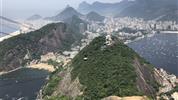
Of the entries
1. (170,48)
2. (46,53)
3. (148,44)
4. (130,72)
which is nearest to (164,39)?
(148,44)

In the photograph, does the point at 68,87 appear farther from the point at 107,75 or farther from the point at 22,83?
the point at 22,83

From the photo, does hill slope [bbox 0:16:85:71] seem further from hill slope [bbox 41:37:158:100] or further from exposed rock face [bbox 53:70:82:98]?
exposed rock face [bbox 53:70:82:98]

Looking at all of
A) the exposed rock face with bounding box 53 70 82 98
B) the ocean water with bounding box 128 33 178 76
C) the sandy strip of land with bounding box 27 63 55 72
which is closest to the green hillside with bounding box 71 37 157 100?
the exposed rock face with bounding box 53 70 82 98

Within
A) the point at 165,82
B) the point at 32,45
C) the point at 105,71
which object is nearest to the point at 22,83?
the point at 105,71

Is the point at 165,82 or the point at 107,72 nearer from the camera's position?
the point at 107,72

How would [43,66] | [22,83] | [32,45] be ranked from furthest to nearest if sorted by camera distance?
[32,45]
[43,66]
[22,83]

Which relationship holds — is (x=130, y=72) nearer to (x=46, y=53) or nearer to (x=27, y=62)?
(x=27, y=62)
